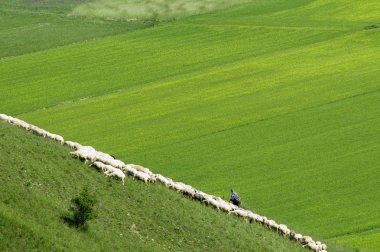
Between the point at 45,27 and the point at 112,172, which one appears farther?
the point at 45,27

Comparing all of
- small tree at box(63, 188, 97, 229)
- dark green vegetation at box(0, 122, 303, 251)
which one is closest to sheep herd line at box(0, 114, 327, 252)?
dark green vegetation at box(0, 122, 303, 251)

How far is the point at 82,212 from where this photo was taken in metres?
38.0

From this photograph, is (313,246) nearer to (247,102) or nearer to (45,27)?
(247,102)

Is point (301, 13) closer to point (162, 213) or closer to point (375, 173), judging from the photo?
point (375, 173)

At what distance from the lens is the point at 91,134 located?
72.0 metres

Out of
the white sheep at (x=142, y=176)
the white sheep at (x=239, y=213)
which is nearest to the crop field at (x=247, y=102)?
the white sheep at (x=239, y=213)

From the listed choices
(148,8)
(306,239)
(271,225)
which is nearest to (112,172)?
(271,225)

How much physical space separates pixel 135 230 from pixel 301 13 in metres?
74.8

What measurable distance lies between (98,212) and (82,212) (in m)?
2.19

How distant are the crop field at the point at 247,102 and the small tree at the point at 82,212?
1449 cm

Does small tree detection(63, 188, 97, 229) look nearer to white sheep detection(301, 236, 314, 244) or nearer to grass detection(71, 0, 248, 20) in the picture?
white sheep detection(301, 236, 314, 244)

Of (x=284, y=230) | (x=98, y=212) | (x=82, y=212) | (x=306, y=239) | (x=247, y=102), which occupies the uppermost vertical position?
(x=247, y=102)

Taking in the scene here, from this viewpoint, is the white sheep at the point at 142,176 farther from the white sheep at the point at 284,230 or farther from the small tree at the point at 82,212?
the small tree at the point at 82,212

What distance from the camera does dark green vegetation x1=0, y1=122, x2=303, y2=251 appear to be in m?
36.6
